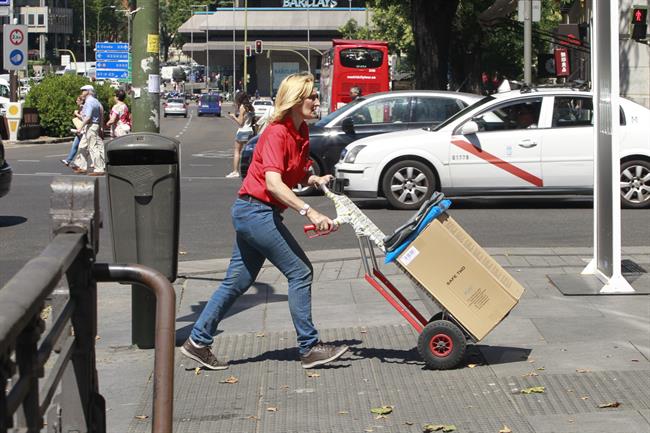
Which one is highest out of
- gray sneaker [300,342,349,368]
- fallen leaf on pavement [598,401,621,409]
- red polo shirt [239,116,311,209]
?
red polo shirt [239,116,311,209]

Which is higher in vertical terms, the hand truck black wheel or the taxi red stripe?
the taxi red stripe

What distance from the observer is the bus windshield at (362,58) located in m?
47.3

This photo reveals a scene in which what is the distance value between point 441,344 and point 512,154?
9331 mm

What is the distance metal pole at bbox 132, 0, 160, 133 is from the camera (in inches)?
342

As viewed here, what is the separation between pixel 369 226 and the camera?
6918mm

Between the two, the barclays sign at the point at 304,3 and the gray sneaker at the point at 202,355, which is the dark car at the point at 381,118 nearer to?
the gray sneaker at the point at 202,355

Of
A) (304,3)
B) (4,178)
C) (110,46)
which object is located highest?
(304,3)

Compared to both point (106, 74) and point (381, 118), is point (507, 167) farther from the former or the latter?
point (106, 74)

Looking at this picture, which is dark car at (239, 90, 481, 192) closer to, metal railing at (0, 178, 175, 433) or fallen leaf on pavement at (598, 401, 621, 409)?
fallen leaf on pavement at (598, 401, 621, 409)

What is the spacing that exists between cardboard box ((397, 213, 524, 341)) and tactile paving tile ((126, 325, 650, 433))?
0.33 m

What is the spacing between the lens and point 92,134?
78.6ft

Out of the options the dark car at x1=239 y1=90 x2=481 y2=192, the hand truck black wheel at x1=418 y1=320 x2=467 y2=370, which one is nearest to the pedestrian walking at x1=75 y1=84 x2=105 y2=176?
the dark car at x1=239 y1=90 x2=481 y2=192

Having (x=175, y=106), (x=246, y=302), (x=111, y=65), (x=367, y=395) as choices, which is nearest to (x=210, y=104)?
(x=175, y=106)

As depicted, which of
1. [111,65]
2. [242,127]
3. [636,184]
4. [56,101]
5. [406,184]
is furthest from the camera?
[111,65]
